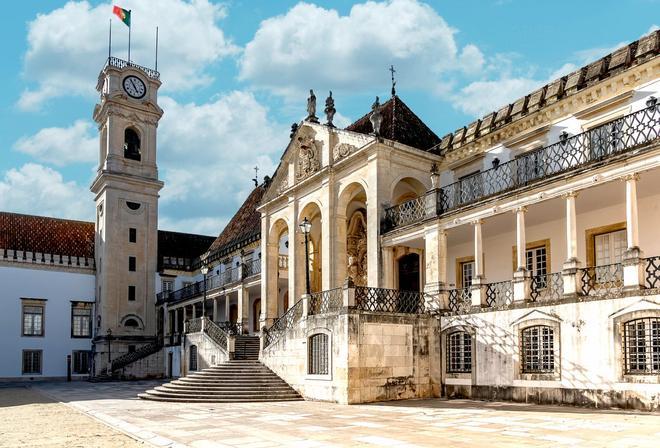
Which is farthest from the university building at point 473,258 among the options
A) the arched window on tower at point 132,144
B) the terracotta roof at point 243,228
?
the arched window on tower at point 132,144

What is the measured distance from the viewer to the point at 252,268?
33.9 metres

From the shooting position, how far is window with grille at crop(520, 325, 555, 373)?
1683 centimetres

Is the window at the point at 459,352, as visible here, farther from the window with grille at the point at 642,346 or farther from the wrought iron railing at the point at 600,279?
the window with grille at the point at 642,346

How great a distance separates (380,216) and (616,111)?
322 inches

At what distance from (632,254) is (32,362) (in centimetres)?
3874

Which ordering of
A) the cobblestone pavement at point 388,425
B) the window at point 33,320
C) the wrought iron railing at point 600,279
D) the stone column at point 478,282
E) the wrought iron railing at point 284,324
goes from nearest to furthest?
1. the cobblestone pavement at point 388,425
2. the wrought iron railing at point 600,279
3. the stone column at point 478,282
4. the wrought iron railing at point 284,324
5. the window at point 33,320

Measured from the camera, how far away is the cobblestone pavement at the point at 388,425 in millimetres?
10477

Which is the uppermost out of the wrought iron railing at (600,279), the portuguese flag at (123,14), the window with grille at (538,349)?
the portuguese flag at (123,14)

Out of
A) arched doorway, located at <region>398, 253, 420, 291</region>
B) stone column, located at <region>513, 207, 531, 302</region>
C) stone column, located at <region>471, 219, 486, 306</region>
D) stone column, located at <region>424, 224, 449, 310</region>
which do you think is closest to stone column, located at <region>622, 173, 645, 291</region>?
stone column, located at <region>513, 207, 531, 302</region>

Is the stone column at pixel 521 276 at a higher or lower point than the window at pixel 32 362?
higher

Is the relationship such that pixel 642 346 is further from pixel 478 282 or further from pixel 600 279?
pixel 478 282

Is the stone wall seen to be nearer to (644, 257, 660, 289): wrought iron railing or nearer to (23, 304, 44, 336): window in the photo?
(644, 257, 660, 289): wrought iron railing

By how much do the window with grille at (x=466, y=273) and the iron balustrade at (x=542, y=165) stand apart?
2813mm

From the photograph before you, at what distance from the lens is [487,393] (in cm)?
1830
